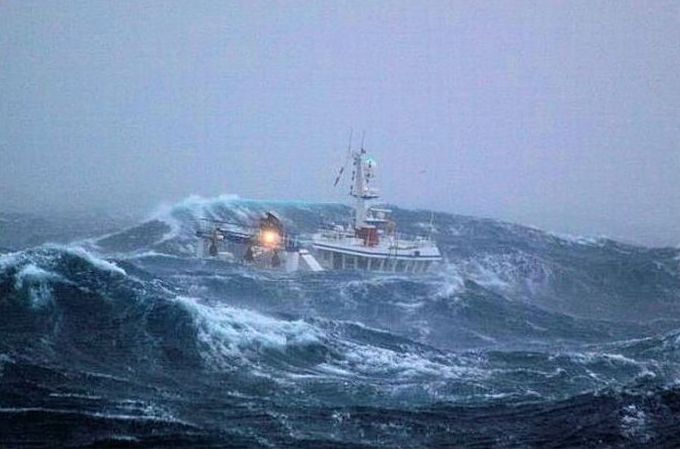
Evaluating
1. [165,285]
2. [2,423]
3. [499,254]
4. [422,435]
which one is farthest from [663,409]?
[499,254]

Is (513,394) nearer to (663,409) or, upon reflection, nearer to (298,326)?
(663,409)

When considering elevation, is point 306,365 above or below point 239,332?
below

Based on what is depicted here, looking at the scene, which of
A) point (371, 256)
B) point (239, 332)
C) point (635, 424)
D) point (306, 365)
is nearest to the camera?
point (635, 424)

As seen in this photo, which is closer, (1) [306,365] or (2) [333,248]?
(1) [306,365]

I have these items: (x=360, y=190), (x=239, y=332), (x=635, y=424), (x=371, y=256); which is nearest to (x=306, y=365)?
(x=239, y=332)

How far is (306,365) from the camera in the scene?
2347cm

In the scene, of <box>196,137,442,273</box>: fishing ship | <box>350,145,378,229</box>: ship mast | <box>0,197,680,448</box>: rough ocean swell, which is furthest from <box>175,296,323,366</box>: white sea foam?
<box>350,145,378,229</box>: ship mast

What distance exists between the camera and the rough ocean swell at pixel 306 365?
Answer: 16016mm

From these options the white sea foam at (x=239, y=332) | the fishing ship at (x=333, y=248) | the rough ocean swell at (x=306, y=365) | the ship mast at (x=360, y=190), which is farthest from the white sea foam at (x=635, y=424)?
the ship mast at (x=360, y=190)

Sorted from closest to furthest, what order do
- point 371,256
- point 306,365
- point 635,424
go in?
point 635,424
point 306,365
point 371,256

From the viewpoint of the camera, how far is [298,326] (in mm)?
28328

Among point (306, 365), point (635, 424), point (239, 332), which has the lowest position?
point (306, 365)

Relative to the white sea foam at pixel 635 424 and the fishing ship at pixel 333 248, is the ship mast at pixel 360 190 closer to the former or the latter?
the fishing ship at pixel 333 248

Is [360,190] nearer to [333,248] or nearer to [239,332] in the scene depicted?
[333,248]
